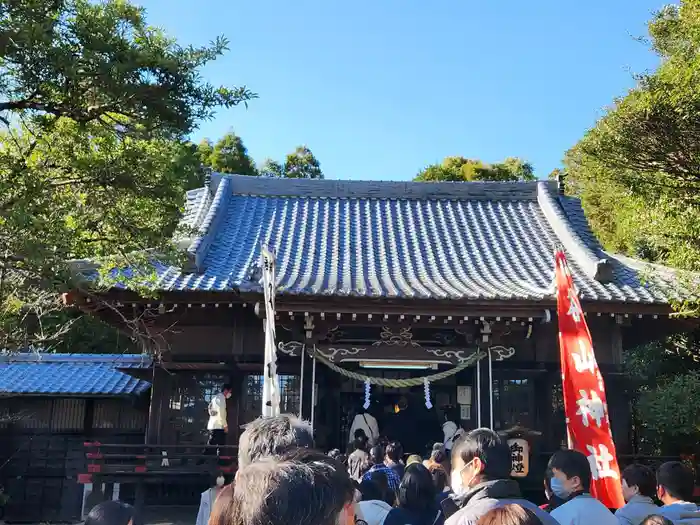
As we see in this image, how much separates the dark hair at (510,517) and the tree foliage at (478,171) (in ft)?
102

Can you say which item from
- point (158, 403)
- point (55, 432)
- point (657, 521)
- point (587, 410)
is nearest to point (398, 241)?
point (158, 403)

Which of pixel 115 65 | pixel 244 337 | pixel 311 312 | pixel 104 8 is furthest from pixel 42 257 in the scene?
pixel 244 337

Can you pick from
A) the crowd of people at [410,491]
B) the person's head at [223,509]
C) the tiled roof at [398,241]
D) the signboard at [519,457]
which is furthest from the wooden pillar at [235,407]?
the person's head at [223,509]

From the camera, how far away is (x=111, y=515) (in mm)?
2645

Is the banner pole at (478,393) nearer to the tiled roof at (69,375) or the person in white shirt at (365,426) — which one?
the person in white shirt at (365,426)

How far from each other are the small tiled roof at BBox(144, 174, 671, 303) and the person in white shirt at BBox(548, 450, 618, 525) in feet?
19.9

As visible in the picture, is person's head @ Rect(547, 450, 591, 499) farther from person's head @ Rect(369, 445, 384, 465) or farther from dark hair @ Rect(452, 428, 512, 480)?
person's head @ Rect(369, 445, 384, 465)

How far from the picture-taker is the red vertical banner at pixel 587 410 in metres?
5.21

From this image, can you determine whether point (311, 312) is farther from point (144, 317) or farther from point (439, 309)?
point (144, 317)

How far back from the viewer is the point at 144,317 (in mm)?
10562

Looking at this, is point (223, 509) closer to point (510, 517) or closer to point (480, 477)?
point (510, 517)

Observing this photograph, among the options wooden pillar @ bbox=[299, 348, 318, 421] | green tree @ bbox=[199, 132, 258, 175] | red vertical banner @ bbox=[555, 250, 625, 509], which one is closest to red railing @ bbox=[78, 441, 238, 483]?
wooden pillar @ bbox=[299, 348, 318, 421]

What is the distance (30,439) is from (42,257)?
8.30 meters

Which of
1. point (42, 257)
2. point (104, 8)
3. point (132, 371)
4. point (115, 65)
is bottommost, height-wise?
point (132, 371)
